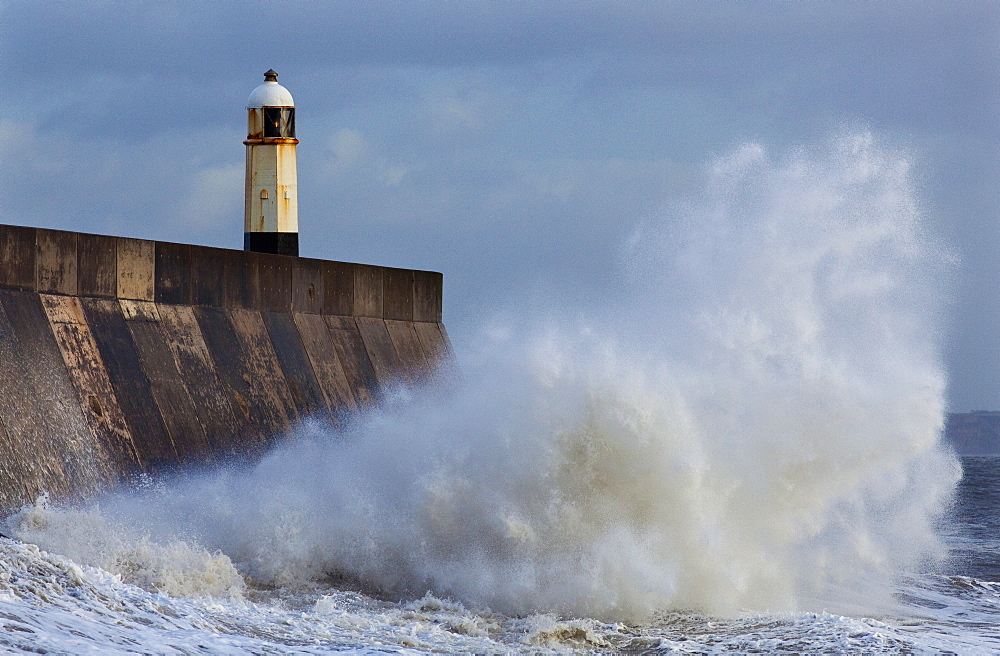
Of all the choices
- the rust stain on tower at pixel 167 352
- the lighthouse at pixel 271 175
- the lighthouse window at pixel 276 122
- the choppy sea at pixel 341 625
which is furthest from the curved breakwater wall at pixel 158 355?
the lighthouse window at pixel 276 122

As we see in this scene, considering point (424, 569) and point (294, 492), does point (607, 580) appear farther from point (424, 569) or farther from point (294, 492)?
point (294, 492)

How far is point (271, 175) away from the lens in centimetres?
1472

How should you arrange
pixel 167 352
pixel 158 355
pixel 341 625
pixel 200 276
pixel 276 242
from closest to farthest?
1. pixel 341 625
2. pixel 158 355
3. pixel 167 352
4. pixel 200 276
5. pixel 276 242

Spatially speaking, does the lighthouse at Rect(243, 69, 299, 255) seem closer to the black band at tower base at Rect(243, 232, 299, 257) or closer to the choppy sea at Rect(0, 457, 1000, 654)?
the black band at tower base at Rect(243, 232, 299, 257)

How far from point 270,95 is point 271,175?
39.4 inches

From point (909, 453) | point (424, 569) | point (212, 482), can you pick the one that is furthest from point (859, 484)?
point (212, 482)

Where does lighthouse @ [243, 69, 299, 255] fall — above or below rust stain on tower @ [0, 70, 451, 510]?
above

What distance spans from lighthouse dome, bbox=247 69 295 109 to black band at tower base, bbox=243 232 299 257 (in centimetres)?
157

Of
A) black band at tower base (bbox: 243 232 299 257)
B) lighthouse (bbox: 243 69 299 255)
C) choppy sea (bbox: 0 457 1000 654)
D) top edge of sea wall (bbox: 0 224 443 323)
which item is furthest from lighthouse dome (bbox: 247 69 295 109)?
choppy sea (bbox: 0 457 1000 654)

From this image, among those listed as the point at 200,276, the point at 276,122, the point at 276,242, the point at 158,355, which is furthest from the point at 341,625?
the point at 276,122

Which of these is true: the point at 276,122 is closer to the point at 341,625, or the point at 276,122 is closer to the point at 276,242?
the point at 276,242

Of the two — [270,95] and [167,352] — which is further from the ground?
[270,95]

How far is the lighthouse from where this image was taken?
1470 centimetres

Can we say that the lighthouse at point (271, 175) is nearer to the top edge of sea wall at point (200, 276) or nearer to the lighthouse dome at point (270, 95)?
the lighthouse dome at point (270, 95)
